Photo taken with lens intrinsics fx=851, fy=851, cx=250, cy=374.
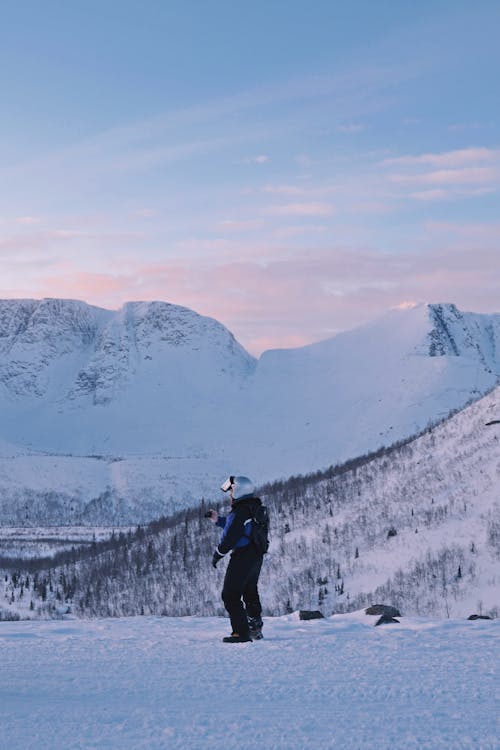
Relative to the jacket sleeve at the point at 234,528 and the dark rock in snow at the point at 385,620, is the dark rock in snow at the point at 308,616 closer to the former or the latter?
the dark rock in snow at the point at 385,620

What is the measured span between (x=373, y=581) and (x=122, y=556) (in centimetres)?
4358

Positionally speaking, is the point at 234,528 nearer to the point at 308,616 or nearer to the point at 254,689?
the point at 254,689

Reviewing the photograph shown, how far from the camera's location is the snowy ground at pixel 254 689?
6.27 metres

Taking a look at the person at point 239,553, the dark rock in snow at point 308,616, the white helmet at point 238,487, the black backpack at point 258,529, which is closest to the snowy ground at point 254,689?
the person at point 239,553

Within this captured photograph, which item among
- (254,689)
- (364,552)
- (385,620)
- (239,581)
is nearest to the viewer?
(254,689)

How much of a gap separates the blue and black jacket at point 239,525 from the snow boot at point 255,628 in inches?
40.3

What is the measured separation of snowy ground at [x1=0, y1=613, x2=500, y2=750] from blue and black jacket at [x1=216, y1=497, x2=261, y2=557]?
49.5 inches

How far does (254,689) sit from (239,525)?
317cm

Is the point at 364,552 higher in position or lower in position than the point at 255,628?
lower

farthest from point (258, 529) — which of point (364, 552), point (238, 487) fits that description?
point (364, 552)

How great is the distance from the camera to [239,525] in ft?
35.7

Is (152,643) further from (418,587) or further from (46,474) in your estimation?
(46,474)

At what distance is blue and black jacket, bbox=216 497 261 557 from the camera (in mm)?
10844

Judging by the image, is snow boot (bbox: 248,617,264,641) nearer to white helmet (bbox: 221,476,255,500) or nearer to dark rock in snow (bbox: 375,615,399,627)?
white helmet (bbox: 221,476,255,500)
